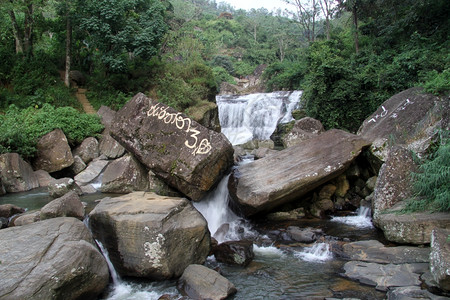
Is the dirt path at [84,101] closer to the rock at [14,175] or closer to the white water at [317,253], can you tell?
the rock at [14,175]

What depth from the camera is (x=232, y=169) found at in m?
9.02

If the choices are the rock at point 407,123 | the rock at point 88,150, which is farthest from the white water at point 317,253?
the rock at point 88,150

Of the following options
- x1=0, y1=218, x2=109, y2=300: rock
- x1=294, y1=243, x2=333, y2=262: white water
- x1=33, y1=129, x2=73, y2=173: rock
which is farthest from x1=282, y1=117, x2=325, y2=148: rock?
x1=0, y1=218, x2=109, y2=300: rock

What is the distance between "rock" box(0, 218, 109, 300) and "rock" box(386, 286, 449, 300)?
433cm

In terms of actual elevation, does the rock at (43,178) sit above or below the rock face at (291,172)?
below

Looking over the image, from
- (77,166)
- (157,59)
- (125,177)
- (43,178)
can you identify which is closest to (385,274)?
(125,177)

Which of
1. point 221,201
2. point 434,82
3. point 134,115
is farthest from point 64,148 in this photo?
point 434,82

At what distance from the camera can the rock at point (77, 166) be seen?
13.1 meters

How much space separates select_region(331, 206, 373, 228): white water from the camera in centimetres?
800

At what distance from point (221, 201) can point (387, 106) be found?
19.7 ft

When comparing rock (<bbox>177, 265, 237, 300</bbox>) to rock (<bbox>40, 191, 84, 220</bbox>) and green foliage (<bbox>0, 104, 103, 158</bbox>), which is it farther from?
green foliage (<bbox>0, 104, 103, 158</bbox>)

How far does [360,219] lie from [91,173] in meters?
9.18

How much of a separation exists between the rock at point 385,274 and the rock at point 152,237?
105 inches

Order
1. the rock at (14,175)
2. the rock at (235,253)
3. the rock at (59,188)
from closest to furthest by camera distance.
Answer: the rock at (235,253) → the rock at (59,188) → the rock at (14,175)
